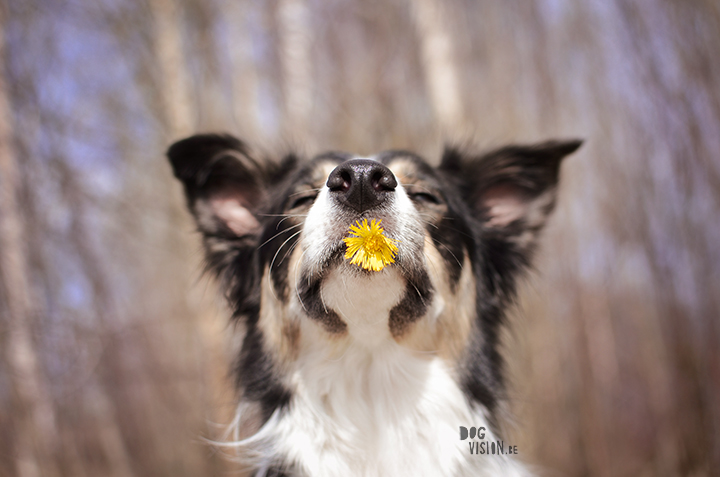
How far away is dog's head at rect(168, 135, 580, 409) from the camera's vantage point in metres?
2.02

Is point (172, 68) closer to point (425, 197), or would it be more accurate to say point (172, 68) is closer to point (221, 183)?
point (221, 183)

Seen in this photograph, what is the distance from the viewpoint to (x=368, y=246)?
189cm

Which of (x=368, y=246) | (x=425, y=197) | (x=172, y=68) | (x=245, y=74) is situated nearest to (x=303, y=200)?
(x=425, y=197)

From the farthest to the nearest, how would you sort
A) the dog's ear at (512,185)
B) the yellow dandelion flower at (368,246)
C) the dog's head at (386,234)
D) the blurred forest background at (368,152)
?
the blurred forest background at (368,152), the dog's ear at (512,185), the dog's head at (386,234), the yellow dandelion flower at (368,246)

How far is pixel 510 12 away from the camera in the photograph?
8398 millimetres

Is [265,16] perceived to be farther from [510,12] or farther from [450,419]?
[450,419]

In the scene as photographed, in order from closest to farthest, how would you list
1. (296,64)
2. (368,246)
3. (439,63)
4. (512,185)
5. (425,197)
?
(368,246), (425,197), (512,185), (439,63), (296,64)

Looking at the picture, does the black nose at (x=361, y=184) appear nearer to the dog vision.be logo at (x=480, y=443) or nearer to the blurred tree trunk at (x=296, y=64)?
the dog vision.be logo at (x=480, y=443)

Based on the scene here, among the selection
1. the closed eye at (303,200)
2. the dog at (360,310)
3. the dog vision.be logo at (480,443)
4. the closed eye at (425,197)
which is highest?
the closed eye at (303,200)

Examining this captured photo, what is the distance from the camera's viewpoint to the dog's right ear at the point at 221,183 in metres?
2.84

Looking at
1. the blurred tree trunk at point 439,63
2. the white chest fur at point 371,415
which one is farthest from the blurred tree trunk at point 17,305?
the blurred tree trunk at point 439,63

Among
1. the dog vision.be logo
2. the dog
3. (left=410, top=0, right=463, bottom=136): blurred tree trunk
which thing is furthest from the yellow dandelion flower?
(left=410, top=0, right=463, bottom=136): blurred tree trunk

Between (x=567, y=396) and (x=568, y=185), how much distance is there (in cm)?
513

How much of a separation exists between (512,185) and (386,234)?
1759 millimetres
